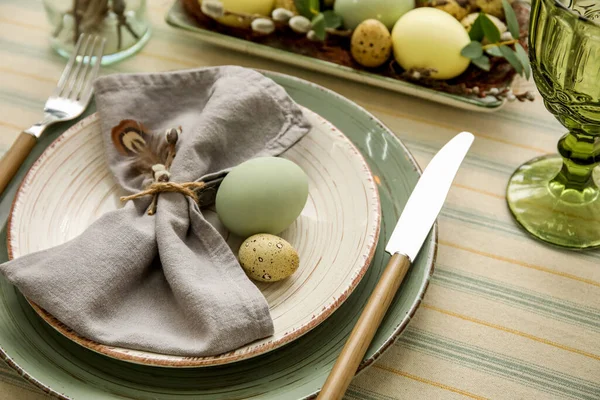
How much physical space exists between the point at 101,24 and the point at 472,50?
1.77ft

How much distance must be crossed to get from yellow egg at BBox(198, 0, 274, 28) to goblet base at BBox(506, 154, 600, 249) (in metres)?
0.43

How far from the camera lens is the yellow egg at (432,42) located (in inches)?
33.1

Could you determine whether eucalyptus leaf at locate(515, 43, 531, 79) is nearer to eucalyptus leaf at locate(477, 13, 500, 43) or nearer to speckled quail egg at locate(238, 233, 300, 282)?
eucalyptus leaf at locate(477, 13, 500, 43)

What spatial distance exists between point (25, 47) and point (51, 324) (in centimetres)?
56

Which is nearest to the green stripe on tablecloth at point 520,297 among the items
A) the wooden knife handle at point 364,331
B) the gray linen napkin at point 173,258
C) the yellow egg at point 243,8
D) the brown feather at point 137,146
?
the wooden knife handle at point 364,331

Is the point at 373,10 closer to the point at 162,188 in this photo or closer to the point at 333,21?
the point at 333,21

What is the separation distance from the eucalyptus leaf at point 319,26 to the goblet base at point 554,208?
326 millimetres

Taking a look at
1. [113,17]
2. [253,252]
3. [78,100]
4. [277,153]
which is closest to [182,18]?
[113,17]

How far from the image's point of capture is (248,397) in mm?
543

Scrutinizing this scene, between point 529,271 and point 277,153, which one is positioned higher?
point 277,153

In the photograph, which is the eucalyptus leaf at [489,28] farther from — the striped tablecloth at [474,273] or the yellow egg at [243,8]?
the yellow egg at [243,8]

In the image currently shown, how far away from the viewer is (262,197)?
612mm

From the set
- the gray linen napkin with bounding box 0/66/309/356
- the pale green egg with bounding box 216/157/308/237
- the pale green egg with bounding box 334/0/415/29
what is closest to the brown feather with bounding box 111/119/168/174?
the gray linen napkin with bounding box 0/66/309/356

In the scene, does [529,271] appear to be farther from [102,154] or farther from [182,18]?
[182,18]
